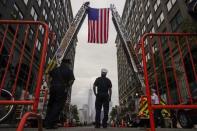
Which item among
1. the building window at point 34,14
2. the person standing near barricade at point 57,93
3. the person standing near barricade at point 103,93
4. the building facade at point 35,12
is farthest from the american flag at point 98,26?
the building window at point 34,14

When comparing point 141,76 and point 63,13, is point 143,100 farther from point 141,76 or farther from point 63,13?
point 63,13

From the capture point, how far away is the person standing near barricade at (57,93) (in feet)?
18.4

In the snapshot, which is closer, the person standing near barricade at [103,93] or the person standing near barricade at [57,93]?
the person standing near barricade at [57,93]

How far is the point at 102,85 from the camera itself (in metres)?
7.09

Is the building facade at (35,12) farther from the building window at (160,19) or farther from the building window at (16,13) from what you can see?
the building window at (160,19)

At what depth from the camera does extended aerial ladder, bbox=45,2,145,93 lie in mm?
9428

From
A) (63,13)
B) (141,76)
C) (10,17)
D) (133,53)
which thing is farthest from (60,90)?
(63,13)

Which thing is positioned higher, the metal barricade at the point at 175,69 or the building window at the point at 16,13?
the building window at the point at 16,13

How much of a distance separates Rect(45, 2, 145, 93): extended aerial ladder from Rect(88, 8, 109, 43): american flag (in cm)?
65

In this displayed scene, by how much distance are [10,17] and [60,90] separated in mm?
18186

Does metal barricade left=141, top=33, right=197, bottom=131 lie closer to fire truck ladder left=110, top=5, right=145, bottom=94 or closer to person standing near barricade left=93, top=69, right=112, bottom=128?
person standing near barricade left=93, top=69, right=112, bottom=128

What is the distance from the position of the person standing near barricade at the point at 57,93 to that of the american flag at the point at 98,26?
17.0 ft

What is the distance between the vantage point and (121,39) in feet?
36.6

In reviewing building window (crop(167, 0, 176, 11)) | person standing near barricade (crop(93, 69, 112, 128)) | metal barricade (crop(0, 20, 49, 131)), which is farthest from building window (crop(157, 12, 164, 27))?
metal barricade (crop(0, 20, 49, 131))
